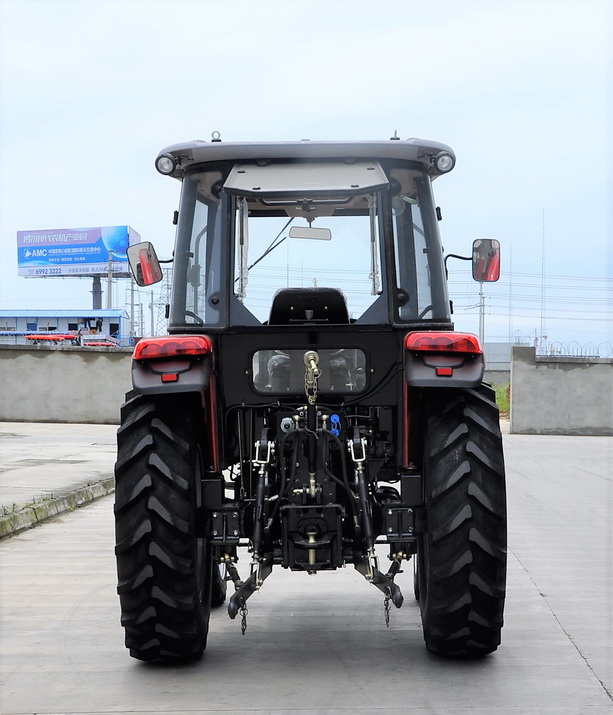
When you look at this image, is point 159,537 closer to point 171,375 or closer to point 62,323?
point 171,375

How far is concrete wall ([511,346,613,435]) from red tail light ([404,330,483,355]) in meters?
23.0

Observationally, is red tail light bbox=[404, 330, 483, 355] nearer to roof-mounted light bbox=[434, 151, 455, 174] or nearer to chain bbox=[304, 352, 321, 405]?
chain bbox=[304, 352, 321, 405]

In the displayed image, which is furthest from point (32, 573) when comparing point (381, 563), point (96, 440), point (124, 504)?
point (96, 440)

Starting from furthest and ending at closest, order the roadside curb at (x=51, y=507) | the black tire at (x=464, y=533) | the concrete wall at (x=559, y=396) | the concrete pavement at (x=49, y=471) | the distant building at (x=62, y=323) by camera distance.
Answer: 1. the distant building at (x=62, y=323)
2. the concrete wall at (x=559, y=396)
3. the concrete pavement at (x=49, y=471)
4. the roadside curb at (x=51, y=507)
5. the black tire at (x=464, y=533)

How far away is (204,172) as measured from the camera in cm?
611

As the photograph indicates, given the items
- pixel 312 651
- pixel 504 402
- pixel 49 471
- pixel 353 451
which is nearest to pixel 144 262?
pixel 353 451

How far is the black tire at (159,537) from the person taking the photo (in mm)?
5523

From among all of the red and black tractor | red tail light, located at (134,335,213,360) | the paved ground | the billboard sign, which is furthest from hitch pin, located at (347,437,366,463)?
the billboard sign

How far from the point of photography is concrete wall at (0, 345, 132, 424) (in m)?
28.9

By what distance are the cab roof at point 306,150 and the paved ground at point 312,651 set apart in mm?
2588

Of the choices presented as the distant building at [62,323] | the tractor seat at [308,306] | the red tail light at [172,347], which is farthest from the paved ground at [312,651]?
the distant building at [62,323]

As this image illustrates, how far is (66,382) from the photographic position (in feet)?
95.1

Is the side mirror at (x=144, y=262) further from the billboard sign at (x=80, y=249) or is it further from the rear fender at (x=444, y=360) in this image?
the billboard sign at (x=80, y=249)

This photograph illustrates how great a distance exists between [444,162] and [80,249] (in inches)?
3459
